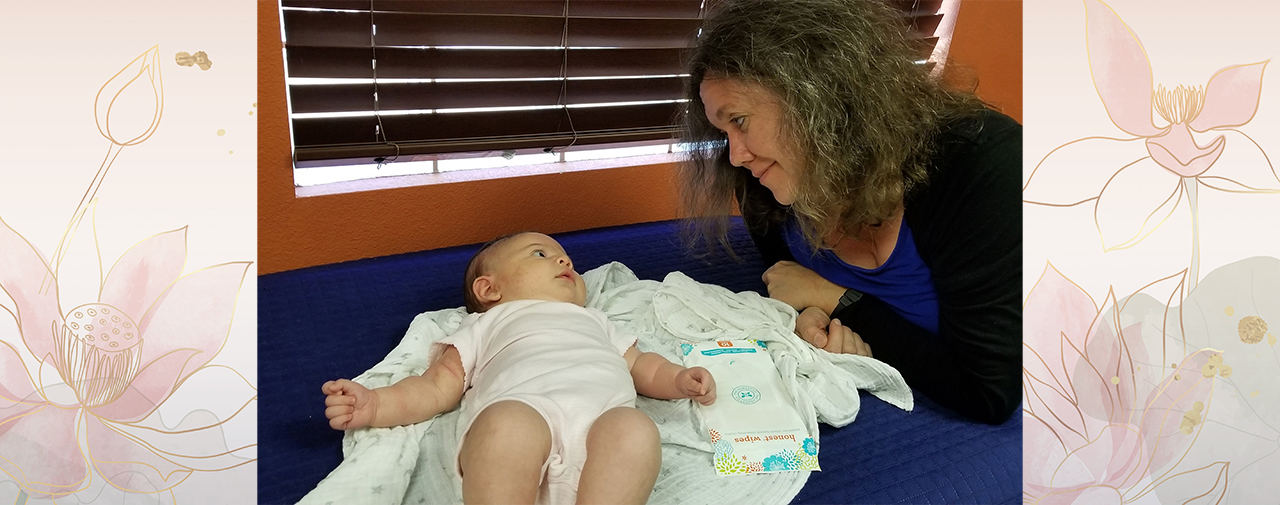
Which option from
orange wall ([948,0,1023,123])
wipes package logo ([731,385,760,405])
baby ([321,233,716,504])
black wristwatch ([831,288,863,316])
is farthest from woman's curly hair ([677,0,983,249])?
orange wall ([948,0,1023,123])

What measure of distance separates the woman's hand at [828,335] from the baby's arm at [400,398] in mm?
701

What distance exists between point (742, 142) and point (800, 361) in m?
0.43

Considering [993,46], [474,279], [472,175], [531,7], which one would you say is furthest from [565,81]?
[993,46]

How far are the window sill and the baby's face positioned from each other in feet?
2.11

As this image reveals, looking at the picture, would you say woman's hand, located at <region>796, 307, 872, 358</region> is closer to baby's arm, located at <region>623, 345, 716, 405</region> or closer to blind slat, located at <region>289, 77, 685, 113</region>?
baby's arm, located at <region>623, 345, 716, 405</region>

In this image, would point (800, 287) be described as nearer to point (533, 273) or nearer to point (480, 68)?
point (533, 273)

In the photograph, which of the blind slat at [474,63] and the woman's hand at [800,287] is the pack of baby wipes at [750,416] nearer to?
the woman's hand at [800,287]

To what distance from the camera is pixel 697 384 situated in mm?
1331

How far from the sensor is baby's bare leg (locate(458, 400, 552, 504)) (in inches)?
43.6

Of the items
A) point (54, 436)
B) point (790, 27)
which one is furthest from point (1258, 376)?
point (54, 436)

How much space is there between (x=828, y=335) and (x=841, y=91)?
517 millimetres

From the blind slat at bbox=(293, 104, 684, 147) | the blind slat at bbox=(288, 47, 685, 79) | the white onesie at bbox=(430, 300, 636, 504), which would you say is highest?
the blind slat at bbox=(288, 47, 685, 79)

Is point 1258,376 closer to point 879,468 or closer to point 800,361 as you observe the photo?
point 879,468

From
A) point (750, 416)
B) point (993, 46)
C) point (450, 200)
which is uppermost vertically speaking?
point (993, 46)
